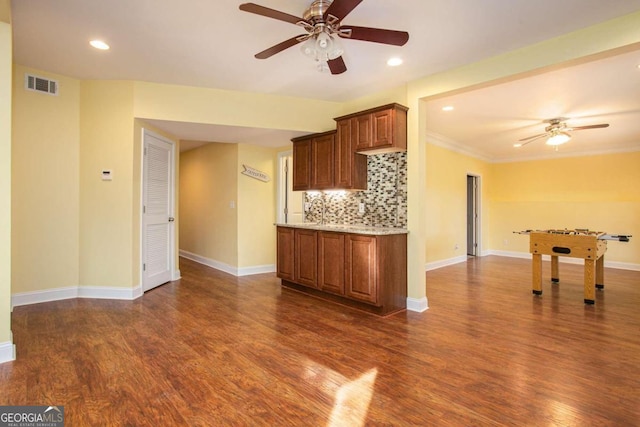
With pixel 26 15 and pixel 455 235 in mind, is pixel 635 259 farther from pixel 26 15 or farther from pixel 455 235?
pixel 26 15

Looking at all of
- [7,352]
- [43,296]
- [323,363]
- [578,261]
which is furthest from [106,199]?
[578,261]

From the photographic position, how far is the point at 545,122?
208 inches

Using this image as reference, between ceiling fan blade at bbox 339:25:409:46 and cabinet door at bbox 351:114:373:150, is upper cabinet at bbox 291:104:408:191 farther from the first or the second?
ceiling fan blade at bbox 339:25:409:46

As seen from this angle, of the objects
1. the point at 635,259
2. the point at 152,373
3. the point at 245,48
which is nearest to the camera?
the point at 152,373

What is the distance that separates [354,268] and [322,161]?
1597mm

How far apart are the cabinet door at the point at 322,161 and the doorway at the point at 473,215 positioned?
525 centimetres

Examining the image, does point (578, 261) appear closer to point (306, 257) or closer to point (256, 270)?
point (306, 257)

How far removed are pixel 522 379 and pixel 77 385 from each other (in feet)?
9.67

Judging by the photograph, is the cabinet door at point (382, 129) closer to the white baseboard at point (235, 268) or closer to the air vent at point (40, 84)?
the white baseboard at point (235, 268)

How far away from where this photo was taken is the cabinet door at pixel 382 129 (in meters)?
3.72

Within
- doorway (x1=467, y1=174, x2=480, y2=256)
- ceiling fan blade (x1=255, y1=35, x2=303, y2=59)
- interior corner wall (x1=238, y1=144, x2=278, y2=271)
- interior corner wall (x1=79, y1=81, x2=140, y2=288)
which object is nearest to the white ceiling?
ceiling fan blade (x1=255, y1=35, x2=303, y2=59)

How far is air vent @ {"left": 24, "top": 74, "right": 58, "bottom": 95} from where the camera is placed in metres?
3.74

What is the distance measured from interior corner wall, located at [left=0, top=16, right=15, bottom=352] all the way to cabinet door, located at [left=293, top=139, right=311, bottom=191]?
314 centimetres

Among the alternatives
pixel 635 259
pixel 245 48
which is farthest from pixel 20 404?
pixel 635 259
